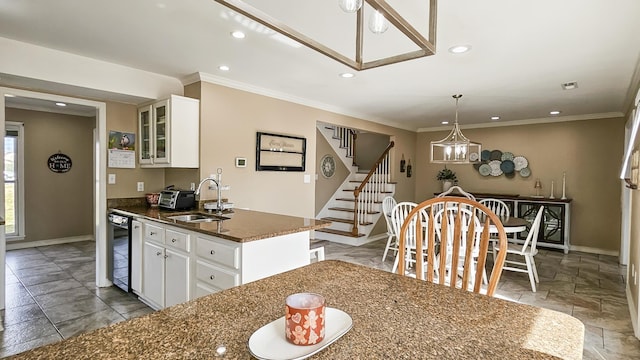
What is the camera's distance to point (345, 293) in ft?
3.59

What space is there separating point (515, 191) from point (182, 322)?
672 cm

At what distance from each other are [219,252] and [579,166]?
6.12 metres

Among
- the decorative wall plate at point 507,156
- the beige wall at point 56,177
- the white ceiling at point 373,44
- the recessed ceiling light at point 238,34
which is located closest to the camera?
the white ceiling at point 373,44

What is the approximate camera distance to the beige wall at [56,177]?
5285mm

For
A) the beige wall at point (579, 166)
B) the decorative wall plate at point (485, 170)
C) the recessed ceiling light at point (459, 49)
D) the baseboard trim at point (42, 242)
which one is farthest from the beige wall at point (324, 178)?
the baseboard trim at point (42, 242)

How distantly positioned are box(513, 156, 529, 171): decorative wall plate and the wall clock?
3.41 m

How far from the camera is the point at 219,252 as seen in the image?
2.27 meters

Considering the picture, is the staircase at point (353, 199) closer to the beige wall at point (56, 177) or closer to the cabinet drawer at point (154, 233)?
the cabinet drawer at point (154, 233)

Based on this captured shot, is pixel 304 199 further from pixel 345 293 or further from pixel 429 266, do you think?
pixel 345 293

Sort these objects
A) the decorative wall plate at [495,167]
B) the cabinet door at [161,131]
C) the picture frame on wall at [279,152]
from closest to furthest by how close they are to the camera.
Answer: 1. the cabinet door at [161,131]
2. the picture frame on wall at [279,152]
3. the decorative wall plate at [495,167]

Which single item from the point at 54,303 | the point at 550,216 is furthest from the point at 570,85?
the point at 54,303

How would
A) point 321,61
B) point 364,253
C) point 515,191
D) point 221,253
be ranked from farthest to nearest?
point 515,191
point 364,253
point 321,61
point 221,253

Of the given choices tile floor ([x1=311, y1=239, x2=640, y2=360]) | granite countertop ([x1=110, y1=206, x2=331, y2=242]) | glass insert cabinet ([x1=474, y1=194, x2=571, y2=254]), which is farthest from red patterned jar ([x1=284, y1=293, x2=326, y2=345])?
glass insert cabinet ([x1=474, y1=194, x2=571, y2=254])

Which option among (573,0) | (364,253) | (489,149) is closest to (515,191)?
(489,149)
